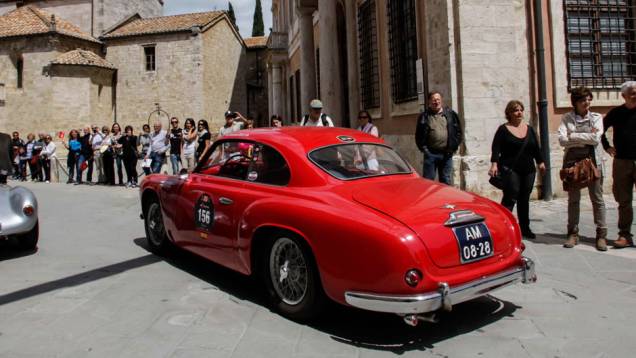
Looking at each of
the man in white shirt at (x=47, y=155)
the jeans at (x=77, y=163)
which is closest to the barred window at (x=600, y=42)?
the jeans at (x=77, y=163)

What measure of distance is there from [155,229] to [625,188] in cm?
548

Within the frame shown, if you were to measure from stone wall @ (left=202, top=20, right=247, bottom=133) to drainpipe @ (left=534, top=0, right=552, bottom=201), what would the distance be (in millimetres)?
29351

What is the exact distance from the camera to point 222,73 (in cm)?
3825

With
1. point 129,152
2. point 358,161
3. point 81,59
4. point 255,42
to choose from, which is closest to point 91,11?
point 81,59

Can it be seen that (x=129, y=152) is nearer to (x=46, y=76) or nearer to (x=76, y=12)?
(x=46, y=76)

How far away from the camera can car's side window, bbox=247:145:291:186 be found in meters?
3.95

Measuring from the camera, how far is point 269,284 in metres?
3.85

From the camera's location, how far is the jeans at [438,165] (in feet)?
22.8

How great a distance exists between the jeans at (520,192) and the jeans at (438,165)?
1149 millimetres

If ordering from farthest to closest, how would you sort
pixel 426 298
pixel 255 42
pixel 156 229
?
pixel 255 42 < pixel 156 229 < pixel 426 298

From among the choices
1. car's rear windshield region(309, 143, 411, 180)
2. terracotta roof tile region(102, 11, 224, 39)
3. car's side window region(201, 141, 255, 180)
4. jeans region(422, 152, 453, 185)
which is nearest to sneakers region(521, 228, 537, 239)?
jeans region(422, 152, 453, 185)

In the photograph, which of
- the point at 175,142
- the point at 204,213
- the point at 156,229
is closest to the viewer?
the point at 204,213

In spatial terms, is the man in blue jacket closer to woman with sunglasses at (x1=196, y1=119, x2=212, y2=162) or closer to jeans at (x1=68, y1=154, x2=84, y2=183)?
woman with sunglasses at (x1=196, y1=119, x2=212, y2=162)

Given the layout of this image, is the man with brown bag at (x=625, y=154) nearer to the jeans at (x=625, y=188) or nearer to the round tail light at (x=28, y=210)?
the jeans at (x=625, y=188)
